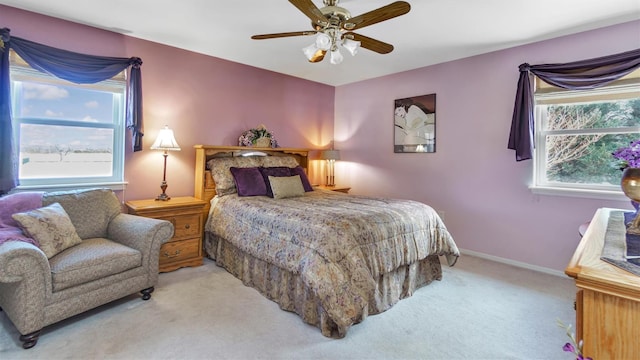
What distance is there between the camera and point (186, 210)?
11.1 ft

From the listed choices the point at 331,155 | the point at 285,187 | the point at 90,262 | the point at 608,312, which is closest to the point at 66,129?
the point at 90,262

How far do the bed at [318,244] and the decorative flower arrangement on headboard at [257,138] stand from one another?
19.2 inches

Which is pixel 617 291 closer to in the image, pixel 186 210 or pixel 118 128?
pixel 186 210

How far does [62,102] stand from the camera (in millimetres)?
3137

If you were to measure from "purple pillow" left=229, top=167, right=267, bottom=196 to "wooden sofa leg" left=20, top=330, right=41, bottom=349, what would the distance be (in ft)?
6.61

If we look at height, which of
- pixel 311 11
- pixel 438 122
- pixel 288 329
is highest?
pixel 311 11

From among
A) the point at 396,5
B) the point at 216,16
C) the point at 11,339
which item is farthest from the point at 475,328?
the point at 216,16

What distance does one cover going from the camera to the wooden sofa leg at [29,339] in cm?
197

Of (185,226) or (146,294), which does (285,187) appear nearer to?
(185,226)

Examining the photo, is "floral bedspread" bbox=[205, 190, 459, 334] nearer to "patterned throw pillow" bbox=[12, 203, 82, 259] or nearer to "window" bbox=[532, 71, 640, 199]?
"patterned throw pillow" bbox=[12, 203, 82, 259]

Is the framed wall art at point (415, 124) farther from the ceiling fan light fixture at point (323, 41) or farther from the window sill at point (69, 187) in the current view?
the window sill at point (69, 187)

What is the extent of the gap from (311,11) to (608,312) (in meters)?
1.97

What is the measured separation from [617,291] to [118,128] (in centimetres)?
402

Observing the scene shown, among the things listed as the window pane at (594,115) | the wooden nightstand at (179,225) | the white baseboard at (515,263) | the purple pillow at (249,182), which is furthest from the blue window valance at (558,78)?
the wooden nightstand at (179,225)
